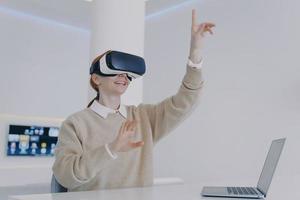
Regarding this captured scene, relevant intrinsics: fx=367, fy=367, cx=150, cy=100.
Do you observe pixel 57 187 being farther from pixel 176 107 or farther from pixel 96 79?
pixel 176 107

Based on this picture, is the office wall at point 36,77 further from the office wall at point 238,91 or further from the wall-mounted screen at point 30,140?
the office wall at point 238,91

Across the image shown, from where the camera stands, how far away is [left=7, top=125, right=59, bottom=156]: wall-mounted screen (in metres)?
4.95

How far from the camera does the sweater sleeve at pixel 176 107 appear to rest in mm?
1629

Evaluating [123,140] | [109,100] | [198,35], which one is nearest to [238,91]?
[198,35]

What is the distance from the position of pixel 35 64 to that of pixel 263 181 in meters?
4.72

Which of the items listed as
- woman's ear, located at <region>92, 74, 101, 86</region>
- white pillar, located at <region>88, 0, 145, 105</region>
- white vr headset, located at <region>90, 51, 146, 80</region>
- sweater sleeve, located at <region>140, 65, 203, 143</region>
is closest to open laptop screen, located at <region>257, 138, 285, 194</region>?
sweater sleeve, located at <region>140, 65, 203, 143</region>

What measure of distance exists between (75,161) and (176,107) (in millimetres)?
565

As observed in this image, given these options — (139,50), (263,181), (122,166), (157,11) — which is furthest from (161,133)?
(157,11)

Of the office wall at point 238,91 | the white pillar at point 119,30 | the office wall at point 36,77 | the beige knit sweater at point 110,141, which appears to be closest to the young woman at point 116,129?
the beige knit sweater at point 110,141

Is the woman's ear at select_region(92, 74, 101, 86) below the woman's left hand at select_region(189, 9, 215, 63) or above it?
below

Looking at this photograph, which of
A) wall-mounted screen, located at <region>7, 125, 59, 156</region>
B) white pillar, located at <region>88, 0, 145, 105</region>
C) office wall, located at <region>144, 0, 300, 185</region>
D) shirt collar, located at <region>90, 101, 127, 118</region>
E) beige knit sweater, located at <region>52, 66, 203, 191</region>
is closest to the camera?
beige knit sweater, located at <region>52, 66, 203, 191</region>

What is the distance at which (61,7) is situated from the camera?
5246mm

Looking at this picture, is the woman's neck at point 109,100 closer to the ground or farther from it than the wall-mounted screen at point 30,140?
farther from it

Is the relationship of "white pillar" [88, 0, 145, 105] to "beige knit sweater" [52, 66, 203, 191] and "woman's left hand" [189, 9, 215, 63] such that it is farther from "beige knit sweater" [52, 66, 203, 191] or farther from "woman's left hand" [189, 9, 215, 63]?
"woman's left hand" [189, 9, 215, 63]
